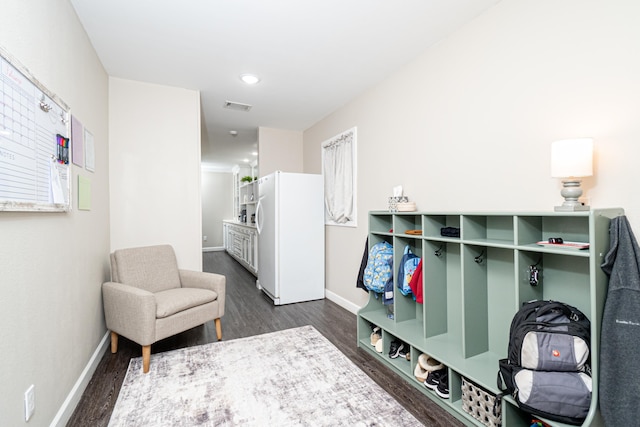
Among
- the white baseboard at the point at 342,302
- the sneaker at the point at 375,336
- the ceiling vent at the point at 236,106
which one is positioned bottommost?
the white baseboard at the point at 342,302

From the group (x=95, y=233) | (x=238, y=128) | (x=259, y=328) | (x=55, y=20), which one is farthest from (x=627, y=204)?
(x=238, y=128)

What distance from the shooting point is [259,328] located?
10.2 ft

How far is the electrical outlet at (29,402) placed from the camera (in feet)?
4.31

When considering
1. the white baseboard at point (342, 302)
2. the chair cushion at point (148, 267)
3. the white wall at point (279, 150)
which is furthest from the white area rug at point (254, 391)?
the white wall at point (279, 150)

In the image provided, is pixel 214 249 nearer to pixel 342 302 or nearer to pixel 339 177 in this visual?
pixel 342 302

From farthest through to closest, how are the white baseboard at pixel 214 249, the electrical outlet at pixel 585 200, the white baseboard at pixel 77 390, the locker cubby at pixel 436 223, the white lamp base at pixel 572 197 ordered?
the white baseboard at pixel 214 249 → the locker cubby at pixel 436 223 → the white baseboard at pixel 77 390 → the electrical outlet at pixel 585 200 → the white lamp base at pixel 572 197

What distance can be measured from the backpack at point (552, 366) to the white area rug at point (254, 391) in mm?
656

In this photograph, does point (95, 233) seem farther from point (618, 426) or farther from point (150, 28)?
point (618, 426)

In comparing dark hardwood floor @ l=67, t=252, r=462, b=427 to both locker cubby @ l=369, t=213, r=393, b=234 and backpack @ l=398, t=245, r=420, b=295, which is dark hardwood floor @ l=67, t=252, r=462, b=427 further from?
locker cubby @ l=369, t=213, r=393, b=234

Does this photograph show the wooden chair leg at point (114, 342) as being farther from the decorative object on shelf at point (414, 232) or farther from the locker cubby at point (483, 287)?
the decorative object on shelf at point (414, 232)

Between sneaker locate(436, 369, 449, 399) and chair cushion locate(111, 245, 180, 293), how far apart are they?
7.97 feet

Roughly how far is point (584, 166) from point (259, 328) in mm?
2892

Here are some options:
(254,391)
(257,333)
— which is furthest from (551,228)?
(257,333)

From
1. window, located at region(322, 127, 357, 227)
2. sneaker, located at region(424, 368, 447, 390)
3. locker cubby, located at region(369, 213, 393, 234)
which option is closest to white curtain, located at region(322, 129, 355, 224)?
window, located at region(322, 127, 357, 227)
